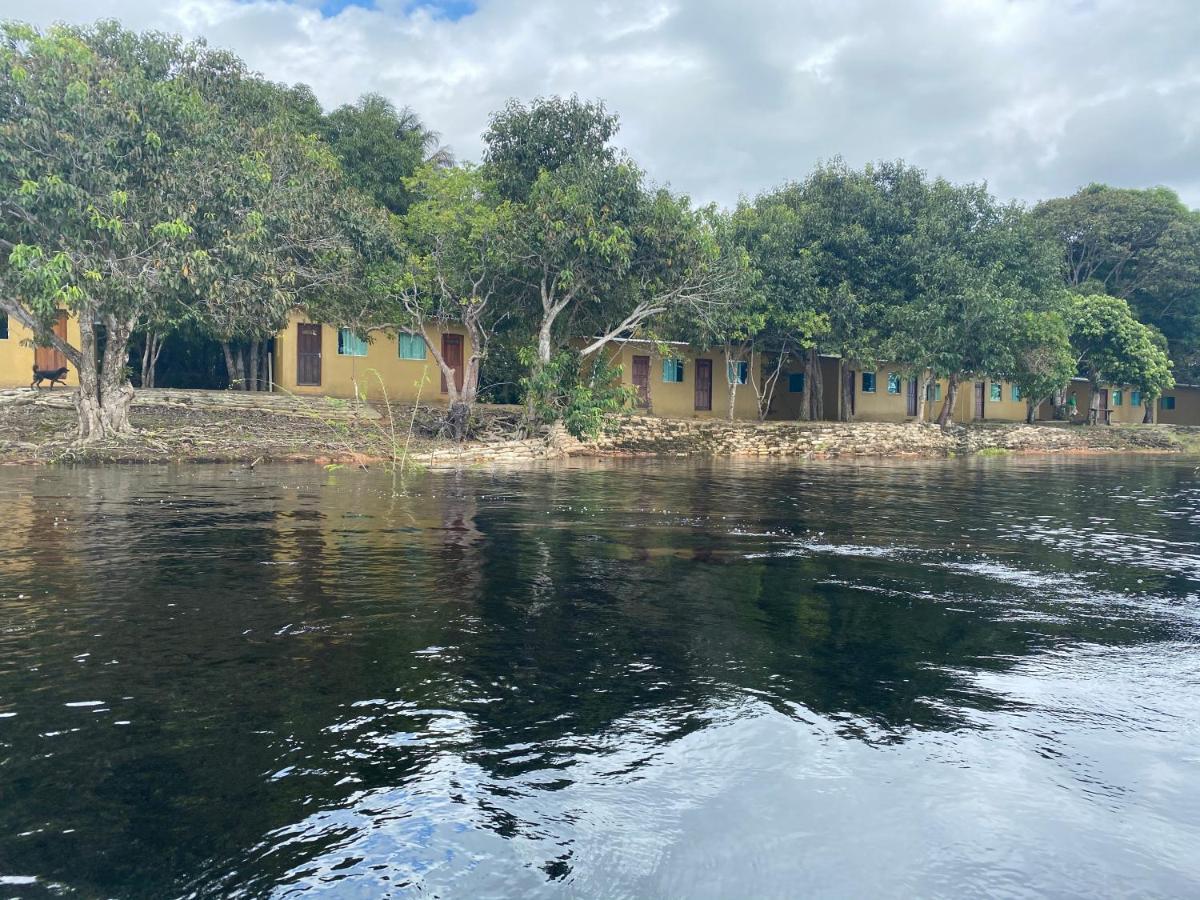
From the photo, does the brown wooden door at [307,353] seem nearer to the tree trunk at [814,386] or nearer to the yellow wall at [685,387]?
the yellow wall at [685,387]

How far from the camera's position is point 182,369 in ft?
117

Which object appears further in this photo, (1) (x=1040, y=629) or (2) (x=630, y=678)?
(1) (x=1040, y=629)

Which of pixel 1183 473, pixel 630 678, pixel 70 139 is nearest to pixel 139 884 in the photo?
pixel 630 678

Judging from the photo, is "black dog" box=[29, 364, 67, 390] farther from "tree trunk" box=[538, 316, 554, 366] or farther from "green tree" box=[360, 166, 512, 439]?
"tree trunk" box=[538, 316, 554, 366]

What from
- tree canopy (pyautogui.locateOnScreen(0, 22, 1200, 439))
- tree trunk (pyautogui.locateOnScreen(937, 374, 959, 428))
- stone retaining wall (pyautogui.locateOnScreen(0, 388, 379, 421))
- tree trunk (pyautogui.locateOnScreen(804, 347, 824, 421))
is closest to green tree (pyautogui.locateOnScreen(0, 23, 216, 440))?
tree canopy (pyautogui.locateOnScreen(0, 22, 1200, 439))

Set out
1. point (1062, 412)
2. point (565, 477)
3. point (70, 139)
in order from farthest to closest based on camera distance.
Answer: point (1062, 412), point (565, 477), point (70, 139)

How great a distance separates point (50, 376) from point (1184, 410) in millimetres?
63069

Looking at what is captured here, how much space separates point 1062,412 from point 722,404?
23683mm

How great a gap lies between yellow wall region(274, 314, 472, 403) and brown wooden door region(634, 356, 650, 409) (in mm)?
7685

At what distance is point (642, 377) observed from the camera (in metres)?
39.1

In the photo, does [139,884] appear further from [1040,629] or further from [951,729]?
[1040,629]

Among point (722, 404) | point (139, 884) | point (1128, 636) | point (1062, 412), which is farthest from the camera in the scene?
point (1062, 412)

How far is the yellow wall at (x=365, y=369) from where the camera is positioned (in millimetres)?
31719

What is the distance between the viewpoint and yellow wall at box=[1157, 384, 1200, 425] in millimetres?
58750
